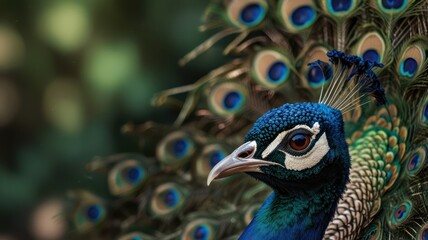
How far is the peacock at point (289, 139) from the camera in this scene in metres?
1.48

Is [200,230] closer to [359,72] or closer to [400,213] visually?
[400,213]

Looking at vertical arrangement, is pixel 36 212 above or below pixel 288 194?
below

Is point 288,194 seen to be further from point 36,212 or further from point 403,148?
point 36,212

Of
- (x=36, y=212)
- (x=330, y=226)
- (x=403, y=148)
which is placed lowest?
(x=36, y=212)

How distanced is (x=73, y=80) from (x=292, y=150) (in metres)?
1.27

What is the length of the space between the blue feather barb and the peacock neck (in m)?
0.21

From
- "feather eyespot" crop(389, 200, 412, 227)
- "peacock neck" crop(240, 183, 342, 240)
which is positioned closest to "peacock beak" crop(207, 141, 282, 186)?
"peacock neck" crop(240, 183, 342, 240)

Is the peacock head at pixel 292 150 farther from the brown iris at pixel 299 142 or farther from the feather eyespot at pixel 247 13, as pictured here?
the feather eyespot at pixel 247 13

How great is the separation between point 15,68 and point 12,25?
140 mm

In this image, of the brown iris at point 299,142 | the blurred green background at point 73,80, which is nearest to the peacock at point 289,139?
the brown iris at point 299,142

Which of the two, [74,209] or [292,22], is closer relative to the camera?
[292,22]

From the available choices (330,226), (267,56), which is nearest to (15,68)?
(267,56)

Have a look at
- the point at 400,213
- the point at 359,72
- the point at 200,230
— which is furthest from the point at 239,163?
the point at 200,230

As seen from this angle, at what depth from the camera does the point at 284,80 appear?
6.53ft
